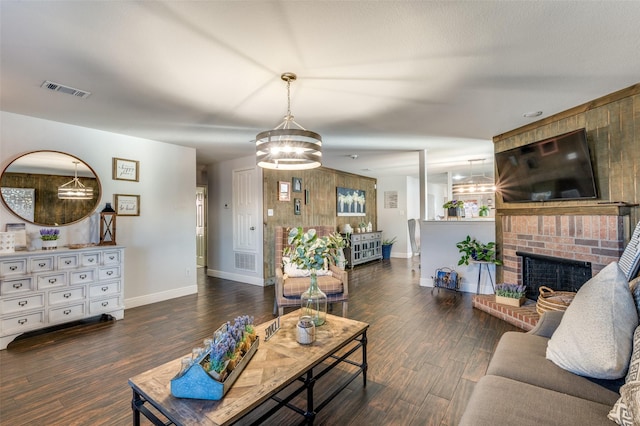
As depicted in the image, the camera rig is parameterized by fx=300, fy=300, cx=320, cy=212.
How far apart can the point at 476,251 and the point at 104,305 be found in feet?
15.9

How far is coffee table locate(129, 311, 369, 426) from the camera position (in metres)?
1.20

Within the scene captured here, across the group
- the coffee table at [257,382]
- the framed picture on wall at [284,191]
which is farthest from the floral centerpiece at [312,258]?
the framed picture on wall at [284,191]

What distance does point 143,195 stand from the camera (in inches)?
A: 168

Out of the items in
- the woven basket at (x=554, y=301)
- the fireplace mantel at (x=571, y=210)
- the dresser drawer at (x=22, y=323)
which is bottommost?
the dresser drawer at (x=22, y=323)

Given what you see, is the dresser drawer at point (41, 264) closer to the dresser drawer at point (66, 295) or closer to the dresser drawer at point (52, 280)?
the dresser drawer at point (52, 280)

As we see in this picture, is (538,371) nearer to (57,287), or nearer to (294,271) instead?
(294,271)

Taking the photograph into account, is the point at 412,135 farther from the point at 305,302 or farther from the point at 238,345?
the point at 238,345

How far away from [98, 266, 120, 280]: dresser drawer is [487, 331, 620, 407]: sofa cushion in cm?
394

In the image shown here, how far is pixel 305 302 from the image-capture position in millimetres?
2271

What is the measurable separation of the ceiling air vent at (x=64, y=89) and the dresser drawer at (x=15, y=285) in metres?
1.88

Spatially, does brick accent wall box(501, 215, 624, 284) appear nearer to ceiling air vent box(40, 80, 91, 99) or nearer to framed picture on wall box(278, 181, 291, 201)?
Result: framed picture on wall box(278, 181, 291, 201)

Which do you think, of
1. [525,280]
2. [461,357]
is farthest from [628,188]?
[461,357]

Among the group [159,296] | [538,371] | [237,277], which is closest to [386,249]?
[237,277]

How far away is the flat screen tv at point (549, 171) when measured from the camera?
300 centimetres
